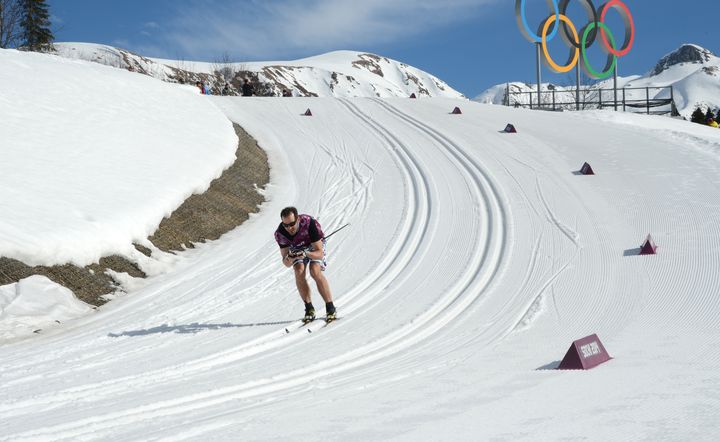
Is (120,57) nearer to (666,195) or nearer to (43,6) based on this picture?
(43,6)

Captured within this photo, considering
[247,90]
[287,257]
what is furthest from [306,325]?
[247,90]

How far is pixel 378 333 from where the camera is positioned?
753 centimetres

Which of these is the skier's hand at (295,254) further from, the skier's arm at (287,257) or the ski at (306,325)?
the ski at (306,325)

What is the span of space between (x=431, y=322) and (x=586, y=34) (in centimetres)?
2984

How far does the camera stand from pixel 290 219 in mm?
7863

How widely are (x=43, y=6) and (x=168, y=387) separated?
6157 cm

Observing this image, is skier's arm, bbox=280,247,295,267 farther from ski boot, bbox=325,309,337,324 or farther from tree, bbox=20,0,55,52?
tree, bbox=20,0,55,52

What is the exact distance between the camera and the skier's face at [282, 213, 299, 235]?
309 inches

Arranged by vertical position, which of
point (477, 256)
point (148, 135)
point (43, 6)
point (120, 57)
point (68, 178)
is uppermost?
point (120, 57)

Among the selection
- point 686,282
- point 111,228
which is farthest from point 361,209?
point 686,282

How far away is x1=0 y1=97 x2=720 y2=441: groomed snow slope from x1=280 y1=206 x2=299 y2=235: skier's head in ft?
3.51

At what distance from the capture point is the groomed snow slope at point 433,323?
458 cm

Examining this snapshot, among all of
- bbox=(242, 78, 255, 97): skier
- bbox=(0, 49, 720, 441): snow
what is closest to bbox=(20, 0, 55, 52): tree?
bbox=(242, 78, 255, 97): skier

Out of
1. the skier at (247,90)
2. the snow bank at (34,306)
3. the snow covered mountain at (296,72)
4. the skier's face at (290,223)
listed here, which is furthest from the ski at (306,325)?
the snow covered mountain at (296,72)
